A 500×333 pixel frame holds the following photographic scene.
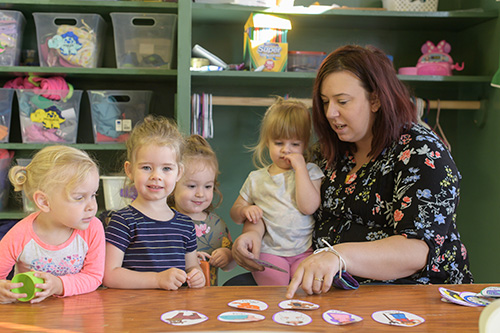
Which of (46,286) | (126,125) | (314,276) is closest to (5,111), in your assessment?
(126,125)

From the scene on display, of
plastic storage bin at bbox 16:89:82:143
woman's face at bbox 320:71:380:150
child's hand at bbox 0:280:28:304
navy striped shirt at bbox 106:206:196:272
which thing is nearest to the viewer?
child's hand at bbox 0:280:28:304

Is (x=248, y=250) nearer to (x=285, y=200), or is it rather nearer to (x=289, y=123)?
(x=285, y=200)

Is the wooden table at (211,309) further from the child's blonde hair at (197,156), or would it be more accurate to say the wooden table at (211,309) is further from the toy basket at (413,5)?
the toy basket at (413,5)

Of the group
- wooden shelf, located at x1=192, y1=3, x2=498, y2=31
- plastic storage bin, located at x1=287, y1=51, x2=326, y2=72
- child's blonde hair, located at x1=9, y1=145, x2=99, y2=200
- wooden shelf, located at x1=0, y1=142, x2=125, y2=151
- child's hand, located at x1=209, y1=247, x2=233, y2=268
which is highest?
wooden shelf, located at x1=192, y1=3, x2=498, y2=31

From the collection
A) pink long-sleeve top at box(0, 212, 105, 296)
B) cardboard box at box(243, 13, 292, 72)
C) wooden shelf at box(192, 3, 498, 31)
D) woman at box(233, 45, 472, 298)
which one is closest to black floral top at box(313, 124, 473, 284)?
woman at box(233, 45, 472, 298)

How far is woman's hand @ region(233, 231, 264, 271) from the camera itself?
1642mm

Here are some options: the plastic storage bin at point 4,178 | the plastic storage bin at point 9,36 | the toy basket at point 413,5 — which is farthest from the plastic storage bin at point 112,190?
the toy basket at point 413,5

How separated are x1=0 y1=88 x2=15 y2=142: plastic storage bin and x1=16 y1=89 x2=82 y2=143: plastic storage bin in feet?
0.22

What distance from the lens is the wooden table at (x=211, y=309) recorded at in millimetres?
933

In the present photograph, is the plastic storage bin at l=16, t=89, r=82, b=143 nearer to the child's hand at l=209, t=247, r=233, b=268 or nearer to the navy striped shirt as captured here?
the child's hand at l=209, t=247, r=233, b=268

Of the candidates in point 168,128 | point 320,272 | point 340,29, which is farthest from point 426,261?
point 340,29

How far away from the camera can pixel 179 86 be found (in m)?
2.54

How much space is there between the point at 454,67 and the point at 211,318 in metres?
2.37

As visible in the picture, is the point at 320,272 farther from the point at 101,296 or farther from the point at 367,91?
the point at 367,91
